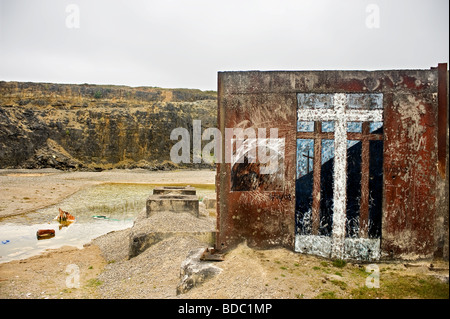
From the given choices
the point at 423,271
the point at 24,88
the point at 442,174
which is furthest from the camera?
the point at 24,88

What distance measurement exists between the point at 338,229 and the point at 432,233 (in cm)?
157

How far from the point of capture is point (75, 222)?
53.8ft

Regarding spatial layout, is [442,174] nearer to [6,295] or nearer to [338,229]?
→ [338,229]

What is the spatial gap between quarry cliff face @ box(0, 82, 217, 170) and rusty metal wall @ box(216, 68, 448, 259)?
43.0 m

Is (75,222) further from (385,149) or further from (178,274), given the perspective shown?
(385,149)

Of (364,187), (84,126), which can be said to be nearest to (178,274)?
(364,187)

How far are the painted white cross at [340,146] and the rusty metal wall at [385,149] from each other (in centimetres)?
20

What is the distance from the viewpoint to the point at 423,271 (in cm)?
586

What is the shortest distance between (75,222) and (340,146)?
1344cm

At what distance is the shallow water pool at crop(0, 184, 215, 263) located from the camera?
41.6 feet

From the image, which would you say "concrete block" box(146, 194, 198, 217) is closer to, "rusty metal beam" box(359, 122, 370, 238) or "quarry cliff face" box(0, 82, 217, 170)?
"rusty metal beam" box(359, 122, 370, 238)

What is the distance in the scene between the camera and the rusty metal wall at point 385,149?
20.9ft

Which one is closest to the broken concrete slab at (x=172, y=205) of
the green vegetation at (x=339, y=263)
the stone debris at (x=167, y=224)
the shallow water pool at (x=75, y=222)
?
the stone debris at (x=167, y=224)
